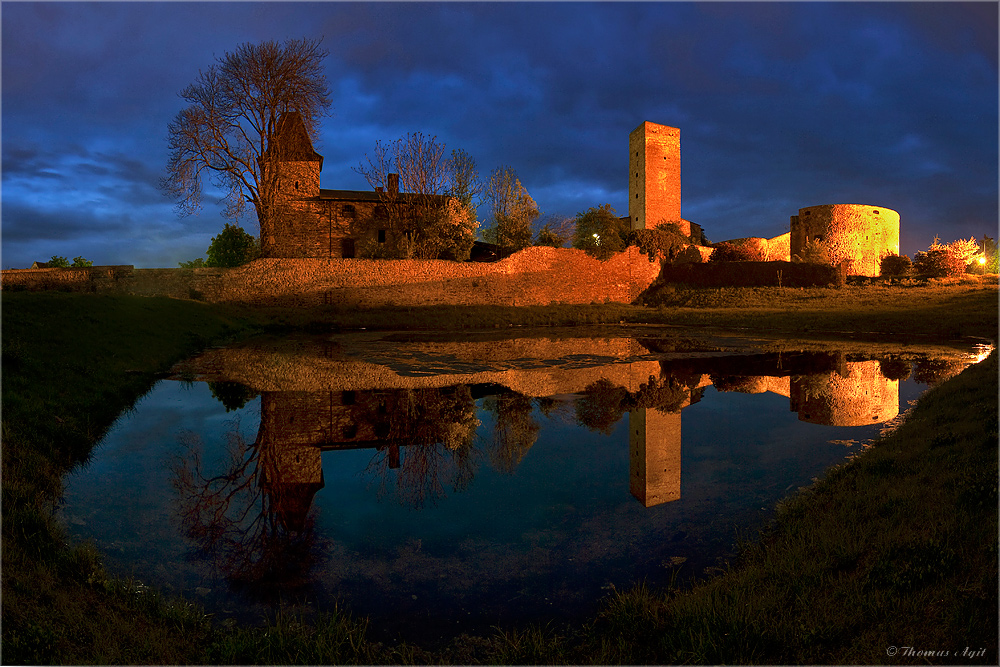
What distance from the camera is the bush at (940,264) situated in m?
46.9

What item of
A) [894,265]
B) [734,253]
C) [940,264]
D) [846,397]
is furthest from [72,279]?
[894,265]

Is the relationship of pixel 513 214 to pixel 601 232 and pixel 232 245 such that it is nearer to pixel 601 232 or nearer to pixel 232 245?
pixel 601 232

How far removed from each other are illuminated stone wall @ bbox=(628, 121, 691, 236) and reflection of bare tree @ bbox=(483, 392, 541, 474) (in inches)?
1692

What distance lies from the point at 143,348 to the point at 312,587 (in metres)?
11.9

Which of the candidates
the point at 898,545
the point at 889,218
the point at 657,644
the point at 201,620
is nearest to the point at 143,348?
the point at 201,620

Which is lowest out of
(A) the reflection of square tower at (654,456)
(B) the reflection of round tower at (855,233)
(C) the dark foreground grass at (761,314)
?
(A) the reflection of square tower at (654,456)

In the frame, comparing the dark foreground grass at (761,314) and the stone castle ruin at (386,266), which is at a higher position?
the stone castle ruin at (386,266)

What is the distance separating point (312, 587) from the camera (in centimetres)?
319

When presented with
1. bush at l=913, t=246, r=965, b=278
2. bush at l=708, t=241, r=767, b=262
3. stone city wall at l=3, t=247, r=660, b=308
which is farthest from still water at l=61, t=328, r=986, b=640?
bush at l=913, t=246, r=965, b=278

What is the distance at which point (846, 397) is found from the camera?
878cm

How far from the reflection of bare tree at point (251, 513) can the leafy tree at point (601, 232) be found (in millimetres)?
35498

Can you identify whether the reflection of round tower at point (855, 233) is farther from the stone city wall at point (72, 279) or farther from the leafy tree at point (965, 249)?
the stone city wall at point (72, 279)

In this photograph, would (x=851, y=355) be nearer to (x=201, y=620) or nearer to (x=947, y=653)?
(x=947, y=653)

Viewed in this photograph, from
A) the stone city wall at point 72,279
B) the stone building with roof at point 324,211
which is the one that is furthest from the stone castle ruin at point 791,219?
the stone city wall at point 72,279
